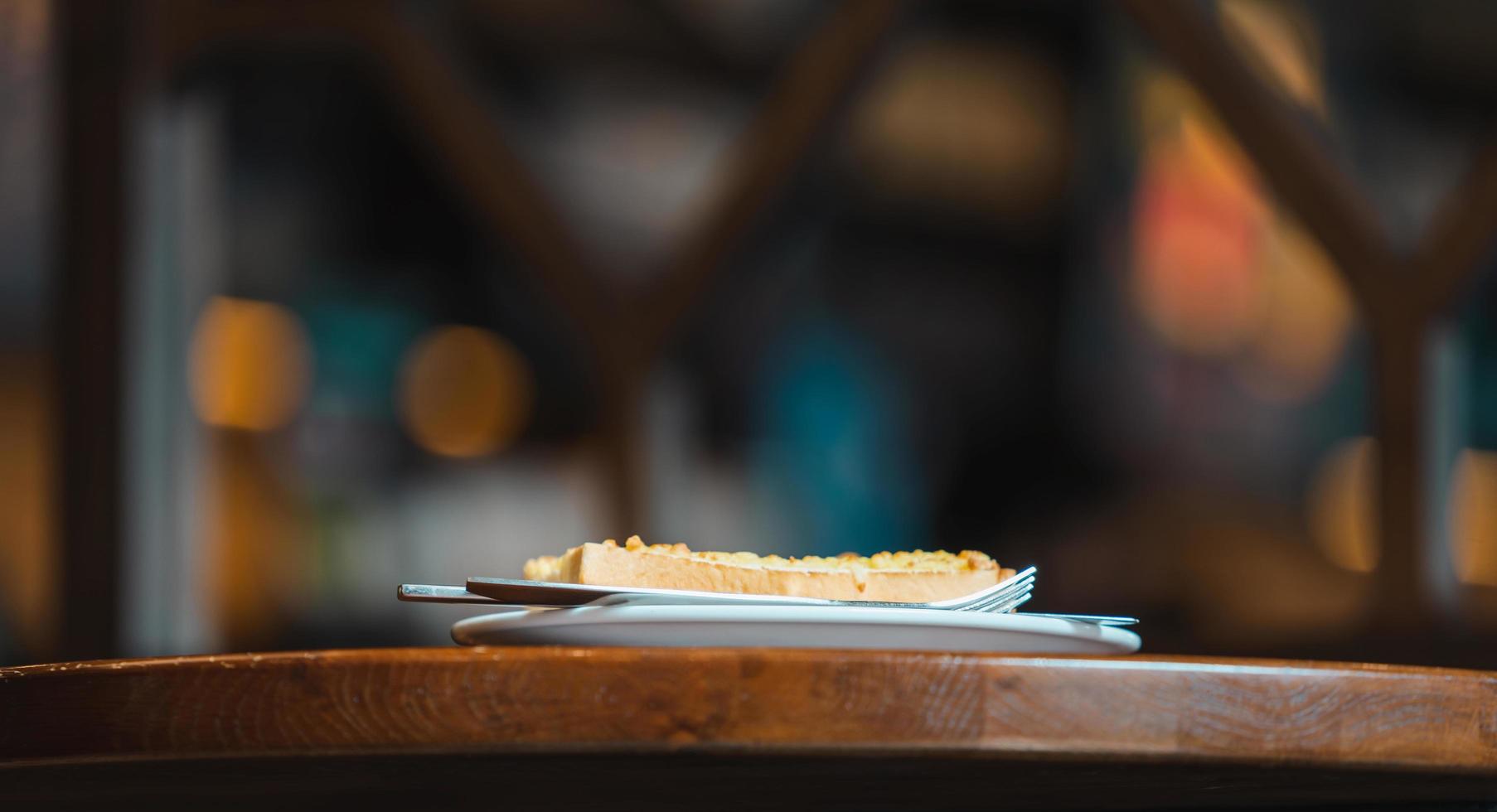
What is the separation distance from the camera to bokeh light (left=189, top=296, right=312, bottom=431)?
3.27m

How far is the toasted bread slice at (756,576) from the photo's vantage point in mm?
577

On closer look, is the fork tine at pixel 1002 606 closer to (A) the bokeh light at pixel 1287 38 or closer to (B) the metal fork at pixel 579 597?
(B) the metal fork at pixel 579 597

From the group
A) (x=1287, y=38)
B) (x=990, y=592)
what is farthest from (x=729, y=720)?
(x=1287, y=38)

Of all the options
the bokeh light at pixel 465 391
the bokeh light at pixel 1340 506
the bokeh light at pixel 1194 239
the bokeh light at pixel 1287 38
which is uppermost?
the bokeh light at pixel 1287 38

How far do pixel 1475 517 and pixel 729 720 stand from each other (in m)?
3.31

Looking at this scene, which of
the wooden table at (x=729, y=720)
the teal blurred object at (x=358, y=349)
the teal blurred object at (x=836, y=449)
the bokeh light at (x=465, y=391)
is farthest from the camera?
the teal blurred object at (x=836, y=449)

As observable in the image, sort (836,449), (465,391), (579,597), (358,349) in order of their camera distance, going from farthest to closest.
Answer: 1. (836,449)
2. (465,391)
3. (358,349)
4. (579,597)

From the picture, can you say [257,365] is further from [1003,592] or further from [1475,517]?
[1003,592]

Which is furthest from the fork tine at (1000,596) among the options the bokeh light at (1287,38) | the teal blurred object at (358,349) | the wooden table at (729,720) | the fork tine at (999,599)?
the teal blurred object at (358,349)

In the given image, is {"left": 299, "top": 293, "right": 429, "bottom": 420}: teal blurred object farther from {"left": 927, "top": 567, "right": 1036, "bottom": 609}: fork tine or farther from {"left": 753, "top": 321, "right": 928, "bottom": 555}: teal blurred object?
{"left": 927, "top": 567, "right": 1036, "bottom": 609}: fork tine

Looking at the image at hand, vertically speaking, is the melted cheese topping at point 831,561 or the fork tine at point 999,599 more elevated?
the melted cheese topping at point 831,561

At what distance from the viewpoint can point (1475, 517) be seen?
3.38 metres

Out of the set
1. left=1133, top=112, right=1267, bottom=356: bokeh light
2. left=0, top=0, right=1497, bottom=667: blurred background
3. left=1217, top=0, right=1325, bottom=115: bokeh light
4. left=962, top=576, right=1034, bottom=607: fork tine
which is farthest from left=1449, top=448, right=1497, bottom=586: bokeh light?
left=962, top=576, right=1034, bottom=607: fork tine

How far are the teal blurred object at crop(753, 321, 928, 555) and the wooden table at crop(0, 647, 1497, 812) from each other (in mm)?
3236
